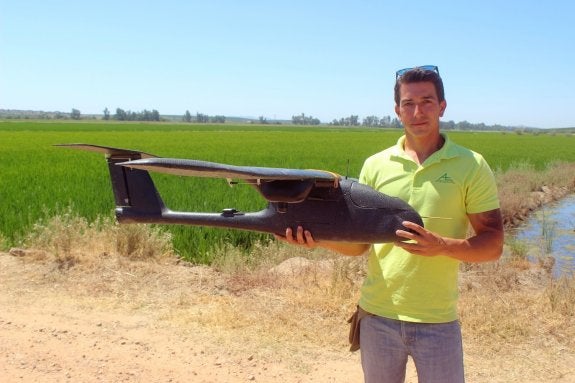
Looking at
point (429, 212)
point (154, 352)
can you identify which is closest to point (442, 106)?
point (429, 212)

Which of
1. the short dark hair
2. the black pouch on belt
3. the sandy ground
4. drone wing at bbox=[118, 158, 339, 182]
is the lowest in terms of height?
the sandy ground

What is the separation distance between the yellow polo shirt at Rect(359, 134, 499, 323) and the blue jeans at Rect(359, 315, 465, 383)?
0.04 metres

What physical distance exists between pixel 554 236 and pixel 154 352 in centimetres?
935

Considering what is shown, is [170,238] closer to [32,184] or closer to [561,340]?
[561,340]

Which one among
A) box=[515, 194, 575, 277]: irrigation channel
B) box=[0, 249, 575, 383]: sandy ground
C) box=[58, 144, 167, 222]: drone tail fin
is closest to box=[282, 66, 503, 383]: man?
box=[58, 144, 167, 222]: drone tail fin

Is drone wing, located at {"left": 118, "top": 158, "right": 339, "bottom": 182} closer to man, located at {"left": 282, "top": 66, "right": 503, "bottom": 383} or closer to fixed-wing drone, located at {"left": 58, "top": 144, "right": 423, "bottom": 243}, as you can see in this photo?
fixed-wing drone, located at {"left": 58, "top": 144, "right": 423, "bottom": 243}

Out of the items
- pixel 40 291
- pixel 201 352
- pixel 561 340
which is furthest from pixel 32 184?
pixel 561 340

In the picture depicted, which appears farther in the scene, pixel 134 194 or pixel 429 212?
pixel 134 194

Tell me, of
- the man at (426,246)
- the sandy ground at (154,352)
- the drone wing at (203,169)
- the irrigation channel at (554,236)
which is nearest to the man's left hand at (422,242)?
the man at (426,246)

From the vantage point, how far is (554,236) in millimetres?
10984

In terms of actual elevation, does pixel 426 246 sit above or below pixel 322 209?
below

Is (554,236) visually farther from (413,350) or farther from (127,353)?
(413,350)

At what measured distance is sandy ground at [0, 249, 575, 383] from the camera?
148 inches

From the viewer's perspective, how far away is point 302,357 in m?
4.06
